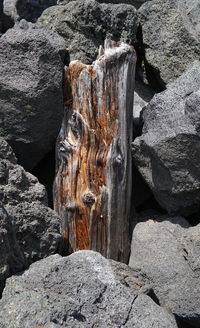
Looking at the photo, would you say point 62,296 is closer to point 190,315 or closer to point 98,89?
point 190,315

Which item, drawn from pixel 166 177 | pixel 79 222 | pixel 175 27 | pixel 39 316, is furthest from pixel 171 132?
pixel 39 316

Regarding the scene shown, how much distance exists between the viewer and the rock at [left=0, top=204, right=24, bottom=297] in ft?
8.26

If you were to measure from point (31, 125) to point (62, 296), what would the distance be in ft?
4.52

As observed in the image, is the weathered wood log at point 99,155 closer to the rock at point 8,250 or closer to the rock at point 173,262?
the rock at point 173,262

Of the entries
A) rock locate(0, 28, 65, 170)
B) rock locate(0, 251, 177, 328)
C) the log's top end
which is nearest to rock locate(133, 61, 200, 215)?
→ the log's top end

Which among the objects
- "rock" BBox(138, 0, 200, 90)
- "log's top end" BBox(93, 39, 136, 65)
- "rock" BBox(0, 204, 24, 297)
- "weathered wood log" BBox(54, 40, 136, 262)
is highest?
"rock" BBox(138, 0, 200, 90)

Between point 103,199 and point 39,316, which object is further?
point 103,199

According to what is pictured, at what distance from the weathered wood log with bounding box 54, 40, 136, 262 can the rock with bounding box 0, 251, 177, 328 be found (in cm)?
64

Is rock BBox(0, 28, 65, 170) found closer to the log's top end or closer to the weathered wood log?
the weathered wood log

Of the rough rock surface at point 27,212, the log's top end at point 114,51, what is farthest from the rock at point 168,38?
the rough rock surface at point 27,212

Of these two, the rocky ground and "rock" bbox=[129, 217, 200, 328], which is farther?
"rock" bbox=[129, 217, 200, 328]

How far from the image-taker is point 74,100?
130 inches

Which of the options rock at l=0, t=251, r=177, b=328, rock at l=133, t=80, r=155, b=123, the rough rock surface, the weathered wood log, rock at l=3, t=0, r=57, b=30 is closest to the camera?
rock at l=0, t=251, r=177, b=328

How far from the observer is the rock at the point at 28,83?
322 centimetres
